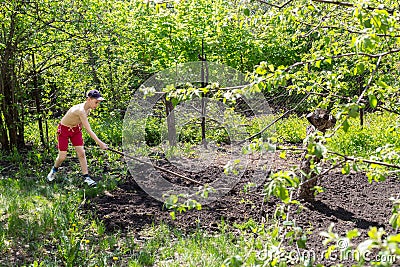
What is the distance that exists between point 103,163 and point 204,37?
2.72 meters

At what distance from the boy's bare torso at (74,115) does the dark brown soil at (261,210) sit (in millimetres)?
1146

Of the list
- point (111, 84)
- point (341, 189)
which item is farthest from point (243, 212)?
point (111, 84)

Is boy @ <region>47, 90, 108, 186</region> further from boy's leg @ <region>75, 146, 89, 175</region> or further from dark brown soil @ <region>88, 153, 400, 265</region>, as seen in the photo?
dark brown soil @ <region>88, 153, 400, 265</region>

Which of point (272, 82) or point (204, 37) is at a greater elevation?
point (204, 37)

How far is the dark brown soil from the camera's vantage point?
14.7 feet

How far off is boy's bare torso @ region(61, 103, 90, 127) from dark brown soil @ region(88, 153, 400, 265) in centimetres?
115

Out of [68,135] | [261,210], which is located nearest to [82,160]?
[68,135]

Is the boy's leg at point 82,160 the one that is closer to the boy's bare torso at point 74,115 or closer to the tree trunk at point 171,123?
the boy's bare torso at point 74,115

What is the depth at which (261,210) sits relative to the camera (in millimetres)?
4883

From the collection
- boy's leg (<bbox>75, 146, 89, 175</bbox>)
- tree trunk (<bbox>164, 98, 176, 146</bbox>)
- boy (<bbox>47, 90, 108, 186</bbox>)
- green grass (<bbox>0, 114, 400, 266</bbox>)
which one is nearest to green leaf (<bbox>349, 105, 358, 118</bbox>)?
green grass (<bbox>0, 114, 400, 266</bbox>)

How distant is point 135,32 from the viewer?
26.4ft

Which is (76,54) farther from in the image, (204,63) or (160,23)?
(204,63)

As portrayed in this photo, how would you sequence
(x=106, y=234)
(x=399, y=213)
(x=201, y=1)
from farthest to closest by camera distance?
1. (x=201, y=1)
2. (x=106, y=234)
3. (x=399, y=213)

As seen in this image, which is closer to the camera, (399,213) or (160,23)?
(399,213)
